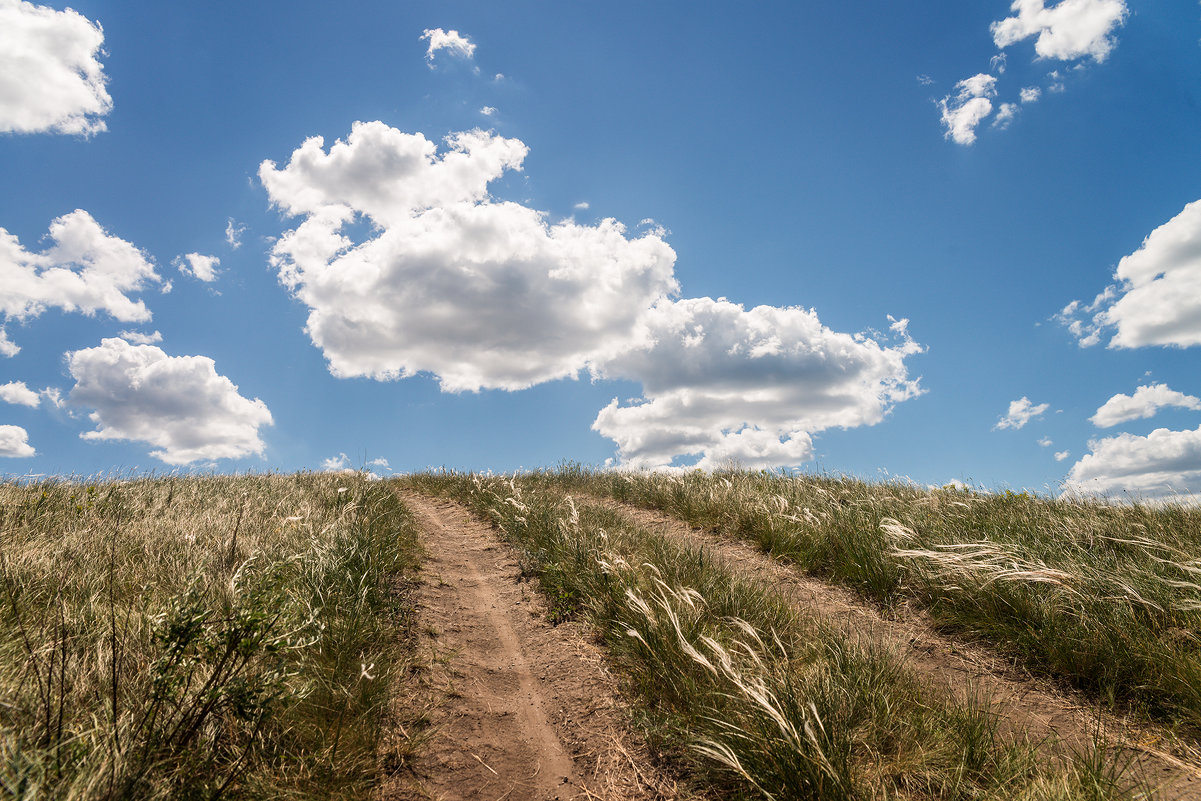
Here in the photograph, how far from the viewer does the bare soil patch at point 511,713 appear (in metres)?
3.13

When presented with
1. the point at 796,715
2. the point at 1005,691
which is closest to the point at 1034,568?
the point at 1005,691

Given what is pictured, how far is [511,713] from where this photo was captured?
395cm

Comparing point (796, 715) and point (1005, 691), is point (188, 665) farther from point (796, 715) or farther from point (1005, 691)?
point (1005, 691)

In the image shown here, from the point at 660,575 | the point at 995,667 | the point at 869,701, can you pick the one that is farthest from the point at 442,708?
the point at 995,667

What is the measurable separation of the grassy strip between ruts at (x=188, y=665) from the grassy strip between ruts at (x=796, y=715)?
1.94 meters

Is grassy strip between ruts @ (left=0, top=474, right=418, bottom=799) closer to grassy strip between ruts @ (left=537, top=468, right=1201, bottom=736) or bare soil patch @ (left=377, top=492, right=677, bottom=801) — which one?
bare soil patch @ (left=377, top=492, right=677, bottom=801)

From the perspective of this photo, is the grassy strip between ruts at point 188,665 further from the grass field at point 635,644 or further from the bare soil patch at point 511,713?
the bare soil patch at point 511,713

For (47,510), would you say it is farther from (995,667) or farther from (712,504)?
(995,667)

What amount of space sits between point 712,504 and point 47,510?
380 inches

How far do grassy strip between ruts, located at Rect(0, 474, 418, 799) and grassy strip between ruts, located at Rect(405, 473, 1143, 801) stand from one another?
194 centimetres

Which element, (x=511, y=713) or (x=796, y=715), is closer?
(x=796, y=715)

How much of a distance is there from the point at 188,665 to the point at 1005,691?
5344 millimetres

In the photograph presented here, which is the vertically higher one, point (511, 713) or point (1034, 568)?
point (1034, 568)

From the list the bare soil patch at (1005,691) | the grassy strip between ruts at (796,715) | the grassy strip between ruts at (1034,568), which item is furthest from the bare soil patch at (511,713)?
the grassy strip between ruts at (1034,568)
